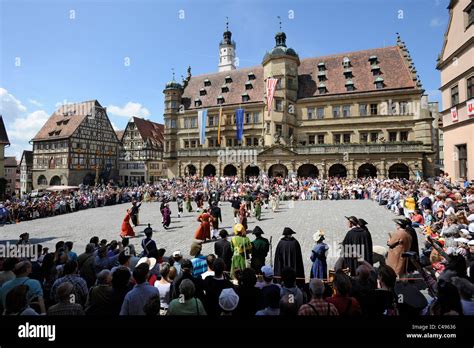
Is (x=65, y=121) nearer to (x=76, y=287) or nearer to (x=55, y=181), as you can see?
(x=55, y=181)

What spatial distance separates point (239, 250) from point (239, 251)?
0.02 meters

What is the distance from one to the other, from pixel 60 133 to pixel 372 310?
6109cm

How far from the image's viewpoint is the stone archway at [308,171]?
37.8 metres

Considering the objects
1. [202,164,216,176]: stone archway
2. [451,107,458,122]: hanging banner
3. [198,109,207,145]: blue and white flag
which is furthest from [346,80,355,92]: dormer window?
[451,107,458,122]: hanging banner

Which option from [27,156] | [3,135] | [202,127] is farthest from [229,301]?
[27,156]

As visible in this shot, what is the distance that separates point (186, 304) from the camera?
3.67 m

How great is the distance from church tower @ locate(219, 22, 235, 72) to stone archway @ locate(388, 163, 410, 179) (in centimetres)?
5690

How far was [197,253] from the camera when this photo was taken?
20.2ft

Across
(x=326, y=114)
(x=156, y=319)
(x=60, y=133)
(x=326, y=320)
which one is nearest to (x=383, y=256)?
(x=326, y=320)

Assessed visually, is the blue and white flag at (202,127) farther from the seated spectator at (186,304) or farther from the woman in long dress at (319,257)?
the seated spectator at (186,304)

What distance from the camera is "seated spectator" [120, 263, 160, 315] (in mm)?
3877

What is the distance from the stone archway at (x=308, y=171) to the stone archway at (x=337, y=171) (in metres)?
1.78

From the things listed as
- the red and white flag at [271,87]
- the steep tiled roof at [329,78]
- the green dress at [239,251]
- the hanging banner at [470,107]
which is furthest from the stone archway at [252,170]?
the green dress at [239,251]

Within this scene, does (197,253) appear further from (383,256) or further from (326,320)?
(383,256)
